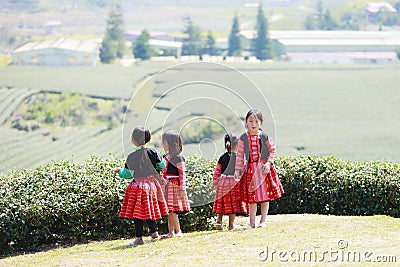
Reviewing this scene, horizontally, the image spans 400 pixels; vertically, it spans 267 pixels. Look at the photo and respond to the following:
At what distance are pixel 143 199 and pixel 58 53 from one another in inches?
521

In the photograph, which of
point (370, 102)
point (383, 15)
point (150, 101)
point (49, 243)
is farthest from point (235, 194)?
point (383, 15)

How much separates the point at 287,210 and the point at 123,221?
2.17 meters

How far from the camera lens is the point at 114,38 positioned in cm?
1900

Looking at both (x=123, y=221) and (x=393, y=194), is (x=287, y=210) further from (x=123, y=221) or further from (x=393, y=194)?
(x=123, y=221)

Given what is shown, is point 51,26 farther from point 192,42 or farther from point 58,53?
point 192,42

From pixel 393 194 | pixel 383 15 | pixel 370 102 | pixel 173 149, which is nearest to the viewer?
pixel 173 149

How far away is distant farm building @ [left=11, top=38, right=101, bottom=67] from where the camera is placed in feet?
59.5

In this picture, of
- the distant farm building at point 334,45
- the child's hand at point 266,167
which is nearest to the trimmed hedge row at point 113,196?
the child's hand at point 266,167

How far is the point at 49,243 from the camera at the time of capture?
6.71 metres

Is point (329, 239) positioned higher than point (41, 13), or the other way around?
point (41, 13)

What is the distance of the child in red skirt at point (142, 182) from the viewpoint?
6.04 m

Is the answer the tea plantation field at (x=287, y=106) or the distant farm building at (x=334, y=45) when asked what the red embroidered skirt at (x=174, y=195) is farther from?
the distant farm building at (x=334, y=45)

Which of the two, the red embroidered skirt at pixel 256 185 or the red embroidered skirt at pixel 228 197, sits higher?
the red embroidered skirt at pixel 256 185

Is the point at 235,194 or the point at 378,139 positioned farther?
the point at 378,139
